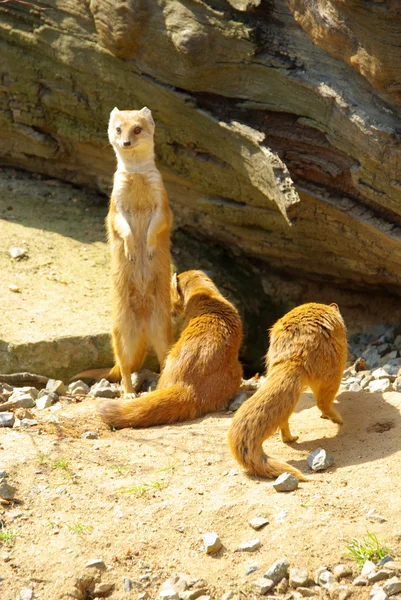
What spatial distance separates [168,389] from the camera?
534cm

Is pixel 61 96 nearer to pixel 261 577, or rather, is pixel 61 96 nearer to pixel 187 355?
pixel 187 355

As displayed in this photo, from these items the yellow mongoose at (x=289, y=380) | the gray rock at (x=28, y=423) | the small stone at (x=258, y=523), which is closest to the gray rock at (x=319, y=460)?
the yellow mongoose at (x=289, y=380)

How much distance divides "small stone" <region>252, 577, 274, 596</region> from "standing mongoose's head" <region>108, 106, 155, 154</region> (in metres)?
A: 3.91

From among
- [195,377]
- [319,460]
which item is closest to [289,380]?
[319,460]

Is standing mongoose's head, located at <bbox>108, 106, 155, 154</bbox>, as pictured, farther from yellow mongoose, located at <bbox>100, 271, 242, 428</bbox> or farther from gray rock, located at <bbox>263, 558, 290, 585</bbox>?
gray rock, located at <bbox>263, 558, 290, 585</bbox>

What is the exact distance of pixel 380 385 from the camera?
566 cm

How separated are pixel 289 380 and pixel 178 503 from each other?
0.97 metres

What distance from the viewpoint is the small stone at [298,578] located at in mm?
3369

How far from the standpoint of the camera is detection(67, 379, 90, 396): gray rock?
6.10 m

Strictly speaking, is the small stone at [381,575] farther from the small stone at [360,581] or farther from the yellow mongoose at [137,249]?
the yellow mongoose at [137,249]

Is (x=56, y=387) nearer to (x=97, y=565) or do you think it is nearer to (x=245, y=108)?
(x=97, y=565)

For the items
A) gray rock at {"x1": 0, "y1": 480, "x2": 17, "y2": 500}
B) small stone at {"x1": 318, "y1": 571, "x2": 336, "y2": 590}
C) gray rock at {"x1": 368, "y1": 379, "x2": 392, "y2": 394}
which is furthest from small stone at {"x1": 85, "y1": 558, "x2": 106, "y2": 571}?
gray rock at {"x1": 368, "y1": 379, "x2": 392, "y2": 394}

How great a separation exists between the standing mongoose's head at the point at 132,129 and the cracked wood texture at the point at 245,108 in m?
0.32

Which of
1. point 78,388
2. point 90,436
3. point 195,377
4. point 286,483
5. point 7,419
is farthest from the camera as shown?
point 78,388
